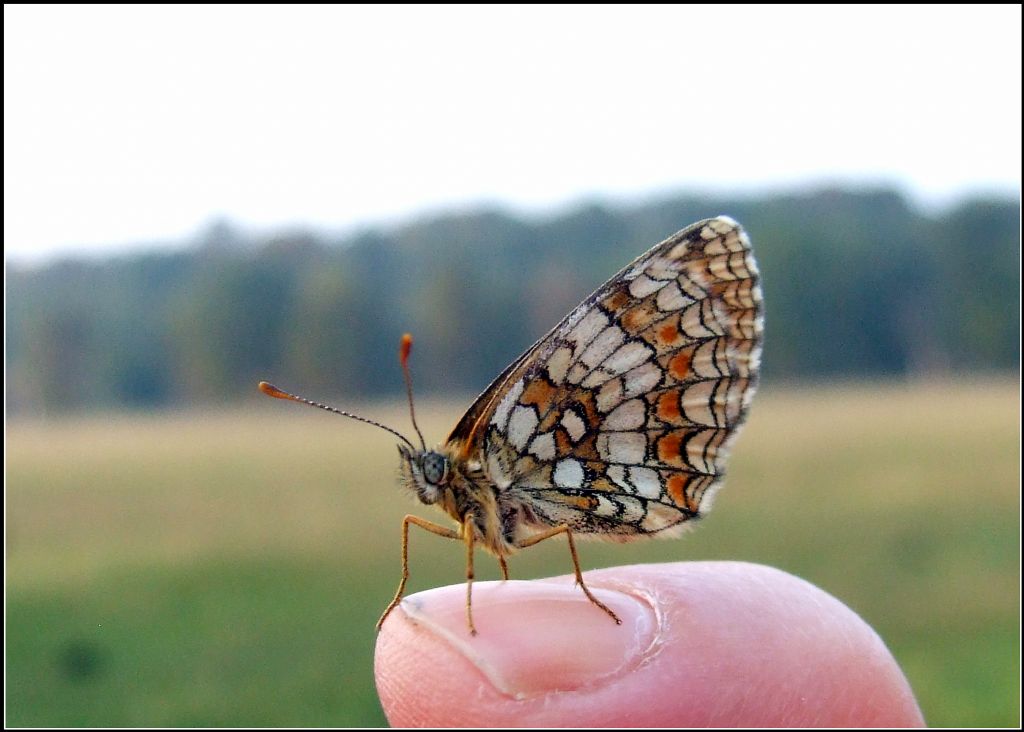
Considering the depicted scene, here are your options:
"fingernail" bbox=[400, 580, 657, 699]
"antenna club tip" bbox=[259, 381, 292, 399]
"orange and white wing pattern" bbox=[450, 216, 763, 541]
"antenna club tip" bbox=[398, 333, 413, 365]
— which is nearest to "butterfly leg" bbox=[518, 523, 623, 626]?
"fingernail" bbox=[400, 580, 657, 699]

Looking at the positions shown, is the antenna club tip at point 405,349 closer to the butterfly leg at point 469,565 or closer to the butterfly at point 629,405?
the butterfly at point 629,405

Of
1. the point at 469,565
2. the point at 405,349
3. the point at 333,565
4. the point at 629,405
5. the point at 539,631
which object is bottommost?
the point at 333,565

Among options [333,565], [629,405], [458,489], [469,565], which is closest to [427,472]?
[458,489]

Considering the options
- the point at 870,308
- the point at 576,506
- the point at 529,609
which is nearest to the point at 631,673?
the point at 529,609

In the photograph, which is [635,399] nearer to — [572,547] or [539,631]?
[572,547]

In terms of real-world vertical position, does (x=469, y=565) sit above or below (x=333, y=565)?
above

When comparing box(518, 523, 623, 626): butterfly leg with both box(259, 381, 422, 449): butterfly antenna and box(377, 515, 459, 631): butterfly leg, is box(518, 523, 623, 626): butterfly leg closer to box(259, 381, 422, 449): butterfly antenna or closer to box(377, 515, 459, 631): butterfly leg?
box(377, 515, 459, 631): butterfly leg

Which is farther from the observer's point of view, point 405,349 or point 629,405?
point 405,349

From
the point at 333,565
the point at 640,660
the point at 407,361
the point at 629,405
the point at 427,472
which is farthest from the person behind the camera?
the point at 333,565

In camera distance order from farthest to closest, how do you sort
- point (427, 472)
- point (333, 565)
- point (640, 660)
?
point (333, 565) → point (427, 472) → point (640, 660)
